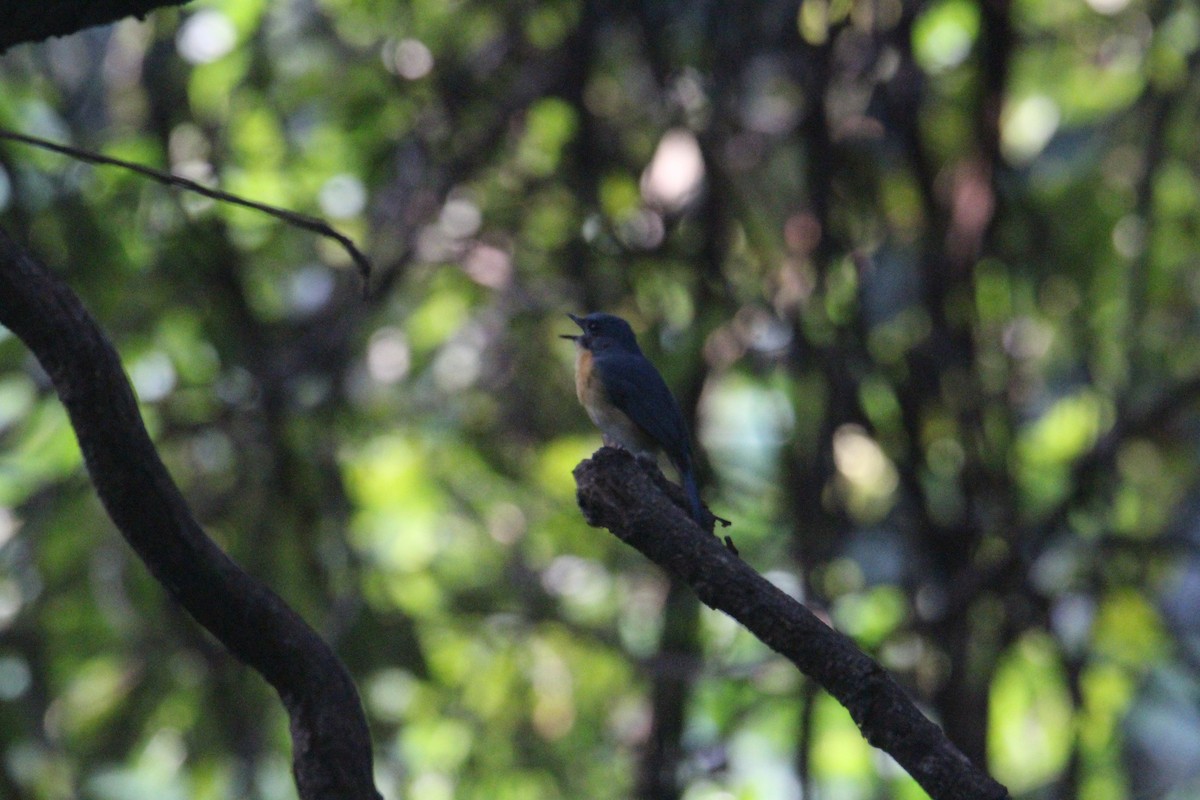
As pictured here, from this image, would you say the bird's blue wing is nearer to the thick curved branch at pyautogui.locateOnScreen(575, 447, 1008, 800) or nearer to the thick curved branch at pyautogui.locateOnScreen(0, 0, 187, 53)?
the thick curved branch at pyautogui.locateOnScreen(575, 447, 1008, 800)

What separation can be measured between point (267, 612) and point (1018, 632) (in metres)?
4.58

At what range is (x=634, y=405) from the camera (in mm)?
4848

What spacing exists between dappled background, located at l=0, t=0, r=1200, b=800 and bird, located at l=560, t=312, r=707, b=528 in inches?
20.8

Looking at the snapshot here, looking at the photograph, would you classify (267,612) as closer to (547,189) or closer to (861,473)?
(547,189)

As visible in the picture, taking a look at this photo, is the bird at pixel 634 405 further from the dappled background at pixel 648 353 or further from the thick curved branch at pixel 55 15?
the thick curved branch at pixel 55 15

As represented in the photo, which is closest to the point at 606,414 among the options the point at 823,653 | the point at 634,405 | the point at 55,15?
the point at 634,405

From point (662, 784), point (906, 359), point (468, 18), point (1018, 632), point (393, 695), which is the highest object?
point (468, 18)

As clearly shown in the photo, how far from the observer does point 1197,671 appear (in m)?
6.25

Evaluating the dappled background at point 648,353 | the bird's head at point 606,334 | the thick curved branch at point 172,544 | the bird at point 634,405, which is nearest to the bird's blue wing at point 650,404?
the bird at point 634,405

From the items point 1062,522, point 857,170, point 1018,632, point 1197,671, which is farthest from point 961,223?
point 1197,671

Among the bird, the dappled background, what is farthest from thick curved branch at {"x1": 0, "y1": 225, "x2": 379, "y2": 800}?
the dappled background

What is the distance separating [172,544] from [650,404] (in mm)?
2805

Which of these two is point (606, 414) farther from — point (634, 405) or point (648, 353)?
point (648, 353)

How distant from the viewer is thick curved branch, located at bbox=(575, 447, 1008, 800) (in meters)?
2.19
